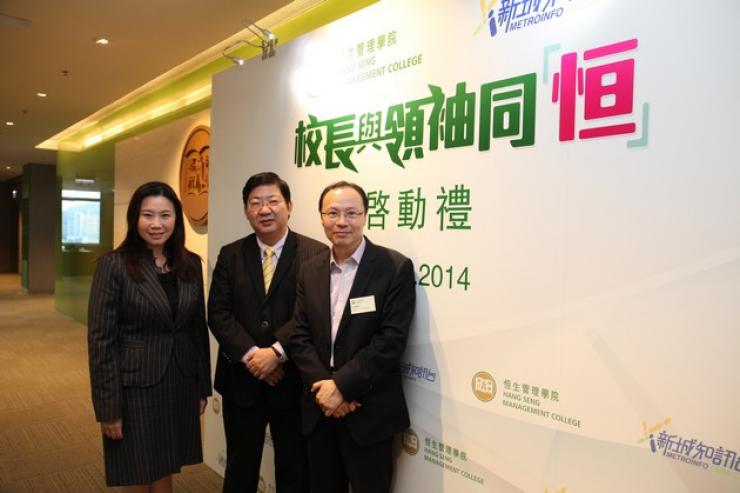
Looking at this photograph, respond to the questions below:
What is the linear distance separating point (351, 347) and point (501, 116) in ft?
3.32

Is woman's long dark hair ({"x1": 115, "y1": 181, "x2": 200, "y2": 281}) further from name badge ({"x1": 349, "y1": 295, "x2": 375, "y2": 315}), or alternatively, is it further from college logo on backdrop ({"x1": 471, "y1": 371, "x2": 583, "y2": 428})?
college logo on backdrop ({"x1": 471, "y1": 371, "x2": 583, "y2": 428})

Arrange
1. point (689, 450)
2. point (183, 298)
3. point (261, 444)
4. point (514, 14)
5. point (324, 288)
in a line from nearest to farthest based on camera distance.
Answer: point (689, 450), point (514, 14), point (324, 288), point (183, 298), point (261, 444)

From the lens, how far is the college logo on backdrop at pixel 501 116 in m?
1.65

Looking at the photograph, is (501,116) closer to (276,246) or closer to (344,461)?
(276,246)

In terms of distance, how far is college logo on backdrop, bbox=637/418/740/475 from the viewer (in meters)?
1.44

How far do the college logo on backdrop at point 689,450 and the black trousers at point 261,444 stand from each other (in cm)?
148

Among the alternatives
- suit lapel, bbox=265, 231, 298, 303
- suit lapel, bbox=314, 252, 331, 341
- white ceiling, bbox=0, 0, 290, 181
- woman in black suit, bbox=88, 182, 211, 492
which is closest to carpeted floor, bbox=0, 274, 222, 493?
woman in black suit, bbox=88, 182, 211, 492

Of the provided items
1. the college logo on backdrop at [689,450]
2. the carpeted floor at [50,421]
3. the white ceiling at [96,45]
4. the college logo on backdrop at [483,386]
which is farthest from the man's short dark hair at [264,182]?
the carpeted floor at [50,421]

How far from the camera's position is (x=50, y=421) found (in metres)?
4.32

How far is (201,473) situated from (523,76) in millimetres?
3072

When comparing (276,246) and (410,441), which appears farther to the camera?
(276,246)

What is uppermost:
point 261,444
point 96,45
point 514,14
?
point 96,45

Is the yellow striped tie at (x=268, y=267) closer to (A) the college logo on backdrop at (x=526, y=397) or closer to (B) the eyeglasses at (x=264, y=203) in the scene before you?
(B) the eyeglasses at (x=264, y=203)

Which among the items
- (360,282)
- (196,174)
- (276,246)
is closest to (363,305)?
(360,282)
